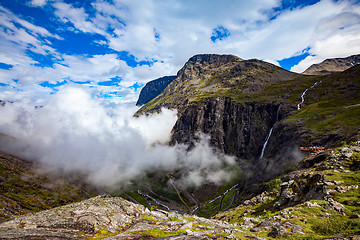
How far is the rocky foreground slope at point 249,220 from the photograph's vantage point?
768 inches

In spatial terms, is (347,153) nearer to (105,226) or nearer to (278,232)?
(278,232)

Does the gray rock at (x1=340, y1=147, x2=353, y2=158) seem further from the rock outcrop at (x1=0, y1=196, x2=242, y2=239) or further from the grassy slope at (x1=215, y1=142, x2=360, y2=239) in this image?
the rock outcrop at (x1=0, y1=196, x2=242, y2=239)

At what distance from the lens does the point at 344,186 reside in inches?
1075

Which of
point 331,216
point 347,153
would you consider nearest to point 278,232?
point 331,216

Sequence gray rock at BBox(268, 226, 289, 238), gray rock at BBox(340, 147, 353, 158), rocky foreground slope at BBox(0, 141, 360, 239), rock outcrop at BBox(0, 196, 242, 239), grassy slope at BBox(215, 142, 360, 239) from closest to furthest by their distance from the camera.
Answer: grassy slope at BBox(215, 142, 360, 239) → gray rock at BBox(268, 226, 289, 238) → rocky foreground slope at BBox(0, 141, 360, 239) → rock outcrop at BBox(0, 196, 242, 239) → gray rock at BBox(340, 147, 353, 158)

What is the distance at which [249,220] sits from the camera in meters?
32.3

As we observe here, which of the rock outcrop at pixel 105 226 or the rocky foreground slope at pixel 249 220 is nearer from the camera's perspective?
the rocky foreground slope at pixel 249 220

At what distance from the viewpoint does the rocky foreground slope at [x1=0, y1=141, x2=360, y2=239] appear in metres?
19.5

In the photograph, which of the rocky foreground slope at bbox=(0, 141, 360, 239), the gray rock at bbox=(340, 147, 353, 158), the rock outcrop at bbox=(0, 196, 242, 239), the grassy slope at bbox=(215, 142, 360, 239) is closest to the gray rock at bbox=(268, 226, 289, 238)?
the rocky foreground slope at bbox=(0, 141, 360, 239)

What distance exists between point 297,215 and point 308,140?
124 meters

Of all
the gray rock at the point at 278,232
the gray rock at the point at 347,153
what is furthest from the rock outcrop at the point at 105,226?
the gray rock at the point at 347,153

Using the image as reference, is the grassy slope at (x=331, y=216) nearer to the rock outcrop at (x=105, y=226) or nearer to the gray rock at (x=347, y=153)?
the gray rock at (x=347, y=153)

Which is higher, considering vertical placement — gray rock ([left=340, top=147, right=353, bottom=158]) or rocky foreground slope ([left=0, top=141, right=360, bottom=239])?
gray rock ([left=340, top=147, right=353, bottom=158])

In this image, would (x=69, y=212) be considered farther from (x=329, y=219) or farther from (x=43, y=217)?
(x=329, y=219)
